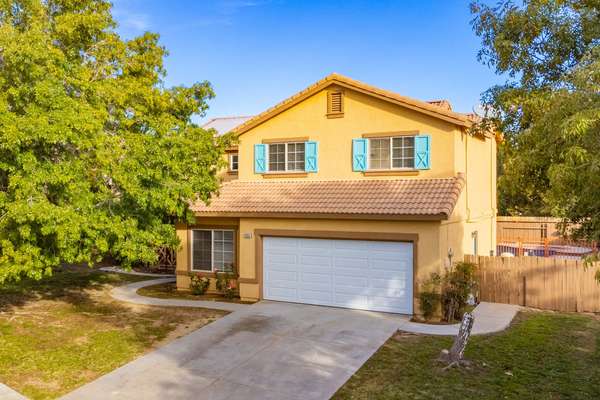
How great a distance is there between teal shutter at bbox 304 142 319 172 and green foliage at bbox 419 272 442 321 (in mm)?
6025

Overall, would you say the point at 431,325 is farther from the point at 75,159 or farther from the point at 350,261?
the point at 75,159

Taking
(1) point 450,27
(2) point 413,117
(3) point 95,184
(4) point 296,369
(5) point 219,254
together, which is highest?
(1) point 450,27

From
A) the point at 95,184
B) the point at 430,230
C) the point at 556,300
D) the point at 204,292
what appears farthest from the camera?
the point at 204,292

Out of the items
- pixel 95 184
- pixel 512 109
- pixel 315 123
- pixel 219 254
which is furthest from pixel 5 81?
pixel 512 109

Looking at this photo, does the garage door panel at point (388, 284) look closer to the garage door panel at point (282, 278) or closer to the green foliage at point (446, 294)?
the green foliage at point (446, 294)

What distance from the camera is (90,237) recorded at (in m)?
11.9

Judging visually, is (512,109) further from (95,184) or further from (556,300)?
(95,184)

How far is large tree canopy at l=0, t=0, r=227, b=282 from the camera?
10.7 m

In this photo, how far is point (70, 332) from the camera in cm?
1270

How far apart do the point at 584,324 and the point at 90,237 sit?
1338cm

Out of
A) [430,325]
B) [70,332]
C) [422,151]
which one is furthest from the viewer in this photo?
[422,151]

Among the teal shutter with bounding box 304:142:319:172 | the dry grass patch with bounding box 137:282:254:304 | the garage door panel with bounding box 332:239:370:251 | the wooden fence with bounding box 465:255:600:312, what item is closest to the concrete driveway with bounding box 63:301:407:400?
the garage door panel with bounding box 332:239:370:251

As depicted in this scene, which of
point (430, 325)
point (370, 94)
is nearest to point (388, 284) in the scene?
point (430, 325)

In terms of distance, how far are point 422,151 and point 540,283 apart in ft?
18.2
